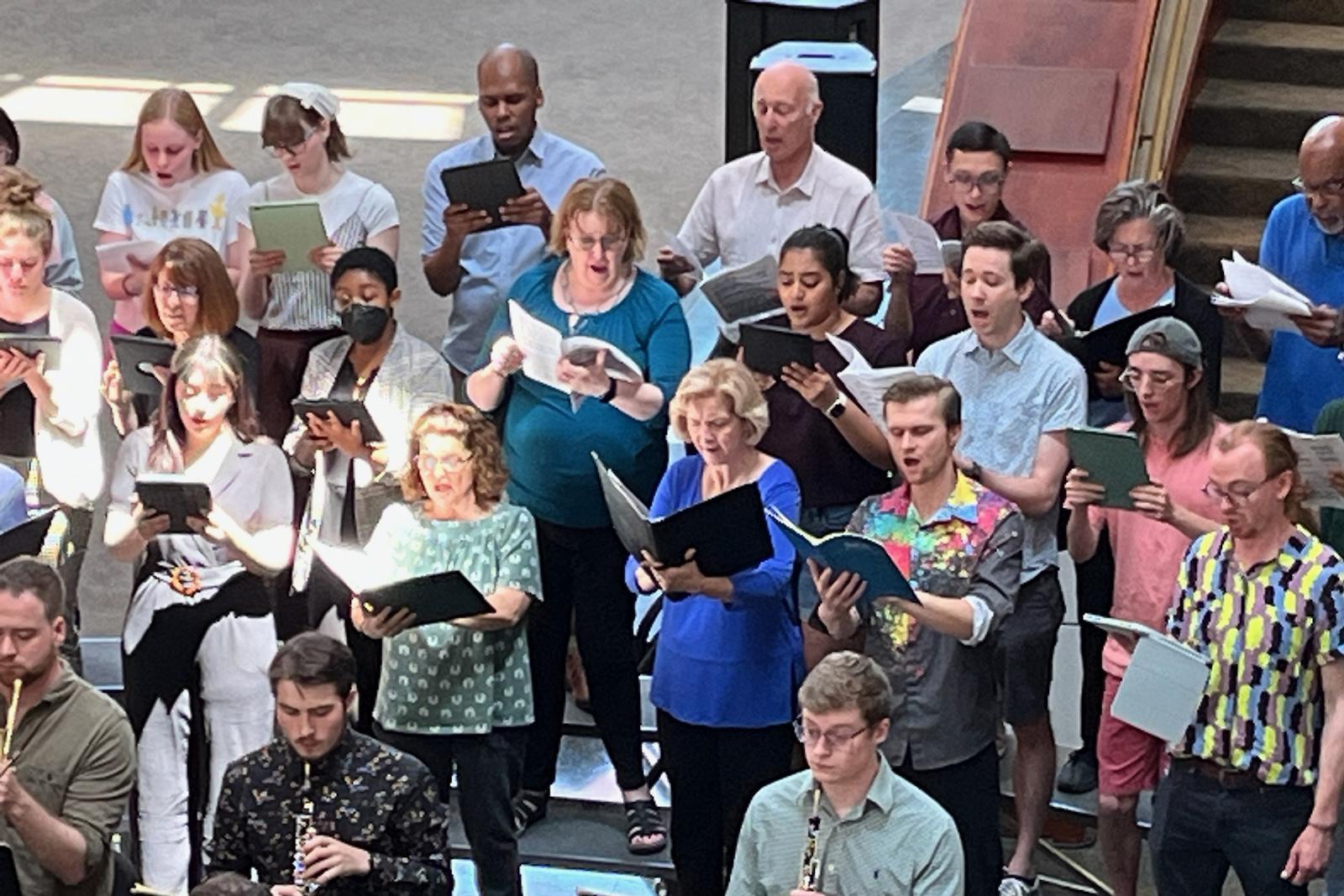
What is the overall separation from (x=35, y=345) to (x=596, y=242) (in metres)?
1.61

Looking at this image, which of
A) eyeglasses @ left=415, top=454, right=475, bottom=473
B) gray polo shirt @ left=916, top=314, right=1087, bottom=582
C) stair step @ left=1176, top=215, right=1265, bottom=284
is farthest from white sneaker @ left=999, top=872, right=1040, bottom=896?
stair step @ left=1176, top=215, right=1265, bottom=284

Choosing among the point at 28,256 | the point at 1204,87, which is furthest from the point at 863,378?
the point at 1204,87

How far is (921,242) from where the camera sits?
702 cm

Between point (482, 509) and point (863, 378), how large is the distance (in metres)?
1.01

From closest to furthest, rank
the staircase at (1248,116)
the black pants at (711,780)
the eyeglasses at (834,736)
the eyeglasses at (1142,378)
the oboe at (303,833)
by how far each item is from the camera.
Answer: the eyeglasses at (834,736) < the oboe at (303,833) < the eyeglasses at (1142,378) < the black pants at (711,780) < the staircase at (1248,116)

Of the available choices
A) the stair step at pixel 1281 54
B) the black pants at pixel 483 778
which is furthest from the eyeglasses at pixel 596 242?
the stair step at pixel 1281 54

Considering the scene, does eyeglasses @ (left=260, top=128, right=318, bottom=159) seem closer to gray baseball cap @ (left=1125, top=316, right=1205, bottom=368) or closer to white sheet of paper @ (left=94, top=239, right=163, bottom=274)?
white sheet of paper @ (left=94, top=239, right=163, bottom=274)

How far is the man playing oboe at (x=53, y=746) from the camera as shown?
563 centimetres

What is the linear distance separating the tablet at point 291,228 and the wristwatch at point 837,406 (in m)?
1.65

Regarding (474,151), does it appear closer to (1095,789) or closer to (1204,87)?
(1095,789)

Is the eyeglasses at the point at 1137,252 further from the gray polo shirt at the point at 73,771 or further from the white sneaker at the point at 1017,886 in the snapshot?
the gray polo shirt at the point at 73,771

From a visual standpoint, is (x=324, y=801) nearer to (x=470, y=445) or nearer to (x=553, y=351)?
(x=470, y=445)

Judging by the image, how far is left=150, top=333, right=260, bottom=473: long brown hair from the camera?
21.6 ft

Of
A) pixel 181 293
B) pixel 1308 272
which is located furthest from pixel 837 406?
pixel 181 293
